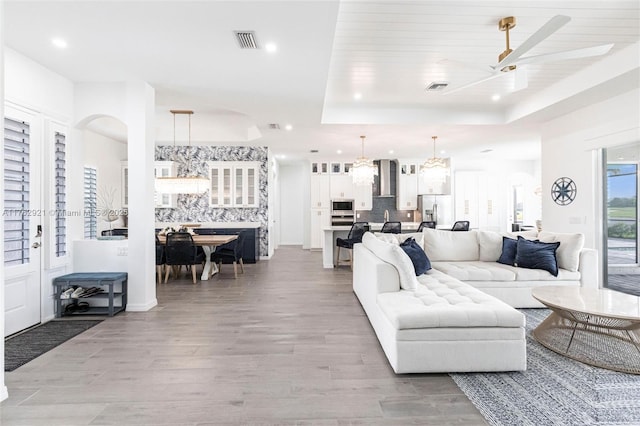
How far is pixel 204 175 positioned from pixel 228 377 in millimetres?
6619

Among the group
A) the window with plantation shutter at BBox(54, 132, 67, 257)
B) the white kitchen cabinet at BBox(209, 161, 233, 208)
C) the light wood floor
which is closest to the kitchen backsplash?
the white kitchen cabinet at BBox(209, 161, 233, 208)

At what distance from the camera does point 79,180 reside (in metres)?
4.39

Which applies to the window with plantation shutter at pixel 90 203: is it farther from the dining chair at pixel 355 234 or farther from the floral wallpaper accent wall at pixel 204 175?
the dining chair at pixel 355 234

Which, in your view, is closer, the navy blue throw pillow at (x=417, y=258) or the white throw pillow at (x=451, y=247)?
the navy blue throw pillow at (x=417, y=258)

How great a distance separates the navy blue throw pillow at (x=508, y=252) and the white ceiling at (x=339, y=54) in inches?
86.1

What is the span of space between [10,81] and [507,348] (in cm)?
514

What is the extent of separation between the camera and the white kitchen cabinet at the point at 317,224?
10391 millimetres

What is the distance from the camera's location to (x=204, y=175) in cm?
841

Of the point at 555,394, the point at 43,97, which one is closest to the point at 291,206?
the point at 43,97

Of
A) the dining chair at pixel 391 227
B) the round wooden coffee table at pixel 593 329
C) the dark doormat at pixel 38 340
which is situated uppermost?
the dining chair at pixel 391 227

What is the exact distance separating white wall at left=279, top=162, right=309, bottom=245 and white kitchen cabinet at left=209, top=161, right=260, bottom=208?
3.39m

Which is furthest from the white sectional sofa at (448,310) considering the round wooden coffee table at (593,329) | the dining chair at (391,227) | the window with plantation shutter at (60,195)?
the window with plantation shutter at (60,195)

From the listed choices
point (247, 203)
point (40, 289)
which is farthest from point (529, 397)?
point (247, 203)

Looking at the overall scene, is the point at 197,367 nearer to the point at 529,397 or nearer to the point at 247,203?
the point at 529,397
